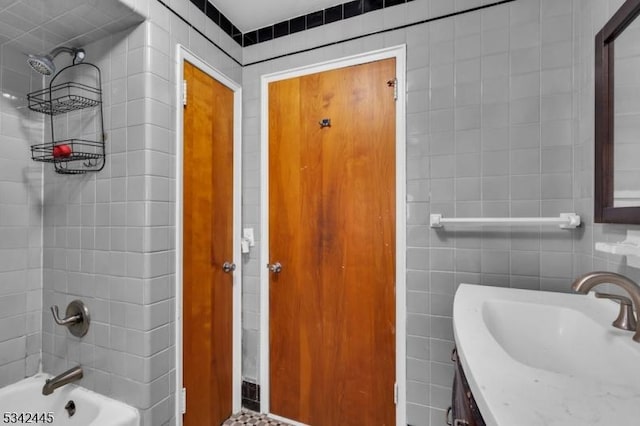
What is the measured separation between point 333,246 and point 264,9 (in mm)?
1429

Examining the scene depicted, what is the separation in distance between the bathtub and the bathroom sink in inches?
56.3

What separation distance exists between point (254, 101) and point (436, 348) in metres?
1.77

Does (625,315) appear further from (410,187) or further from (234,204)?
(234,204)

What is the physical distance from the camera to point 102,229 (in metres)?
1.42

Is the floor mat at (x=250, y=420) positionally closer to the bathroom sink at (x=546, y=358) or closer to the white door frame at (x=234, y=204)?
the white door frame at (x=234, y=204)

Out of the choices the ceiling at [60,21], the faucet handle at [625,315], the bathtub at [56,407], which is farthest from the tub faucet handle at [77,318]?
the faucet handle at [625,315]

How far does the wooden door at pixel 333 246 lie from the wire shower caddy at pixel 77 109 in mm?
870

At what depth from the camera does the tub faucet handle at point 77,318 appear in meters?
1.44

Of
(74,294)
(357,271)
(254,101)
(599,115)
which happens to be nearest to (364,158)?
(357,271)

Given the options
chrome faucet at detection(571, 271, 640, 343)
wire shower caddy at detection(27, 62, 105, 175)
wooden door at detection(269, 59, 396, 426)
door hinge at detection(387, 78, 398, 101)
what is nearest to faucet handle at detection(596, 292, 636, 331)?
chrome faucet at detection(571, 271, 640, 343)

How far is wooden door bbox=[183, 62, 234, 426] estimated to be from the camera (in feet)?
5.09

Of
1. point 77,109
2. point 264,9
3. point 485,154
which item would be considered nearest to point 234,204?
point 77,109

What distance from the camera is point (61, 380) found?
1.40 meters

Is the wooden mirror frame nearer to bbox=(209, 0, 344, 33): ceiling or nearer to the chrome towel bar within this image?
the chrome towel bar
